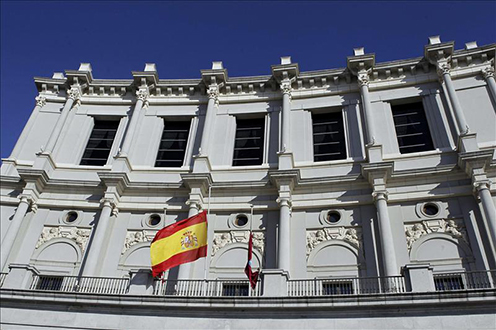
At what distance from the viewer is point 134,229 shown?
67.4ft

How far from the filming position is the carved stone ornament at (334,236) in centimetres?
1867

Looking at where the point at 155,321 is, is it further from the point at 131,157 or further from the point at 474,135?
the point at 474,135

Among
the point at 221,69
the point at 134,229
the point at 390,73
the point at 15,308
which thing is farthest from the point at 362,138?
the point at 15,308

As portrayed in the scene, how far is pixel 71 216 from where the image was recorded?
835 inches

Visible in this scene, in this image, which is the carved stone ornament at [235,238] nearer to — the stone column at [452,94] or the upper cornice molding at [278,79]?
the upper cornice molding at [278,79]

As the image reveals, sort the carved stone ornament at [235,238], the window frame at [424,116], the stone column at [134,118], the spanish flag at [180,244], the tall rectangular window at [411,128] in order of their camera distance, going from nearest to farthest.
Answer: the spanish flag at [180,244] → the carved stone ornament at [235,238] → the window frame at [424,116] → the tall rectangular window at [411,128] → the stone column at [134,118]

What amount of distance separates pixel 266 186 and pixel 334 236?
381cm

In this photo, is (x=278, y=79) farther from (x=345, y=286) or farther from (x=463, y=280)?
(x=463, y=280)

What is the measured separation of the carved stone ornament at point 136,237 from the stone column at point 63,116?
655 cm

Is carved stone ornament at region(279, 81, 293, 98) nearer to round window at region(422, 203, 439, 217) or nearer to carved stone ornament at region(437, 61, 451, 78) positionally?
carved stone ornament at region(437, 61, 451, 78)

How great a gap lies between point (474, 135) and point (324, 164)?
6522mm

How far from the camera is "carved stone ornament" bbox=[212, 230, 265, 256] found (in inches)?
765

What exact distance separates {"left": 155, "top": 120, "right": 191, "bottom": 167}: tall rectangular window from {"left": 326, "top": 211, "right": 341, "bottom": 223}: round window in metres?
8.12

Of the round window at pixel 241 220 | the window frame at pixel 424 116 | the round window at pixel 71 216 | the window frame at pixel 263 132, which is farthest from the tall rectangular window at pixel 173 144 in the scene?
the window frame at pixel 424 116
